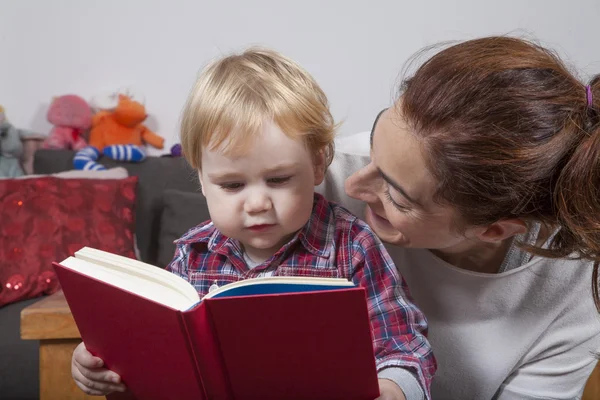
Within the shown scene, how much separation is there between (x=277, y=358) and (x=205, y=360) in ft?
0.30

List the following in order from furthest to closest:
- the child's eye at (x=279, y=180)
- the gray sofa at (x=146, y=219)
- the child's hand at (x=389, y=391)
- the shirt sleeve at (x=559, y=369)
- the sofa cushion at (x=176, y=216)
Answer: the sofa cushion at (x=176, y=216) < the gray sofa at (x=146, y=219) < the shirt sleeve at (x=559, y=369) < the child's eye at (x=279, y=180) < the child's hand at (x=389, y=391)

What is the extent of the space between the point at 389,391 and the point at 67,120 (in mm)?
2290

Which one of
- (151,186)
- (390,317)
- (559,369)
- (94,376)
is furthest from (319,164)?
(151,186)

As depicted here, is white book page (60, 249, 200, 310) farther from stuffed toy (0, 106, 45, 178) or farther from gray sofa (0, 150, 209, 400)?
stuffed toy (0, 106, 45, 178)

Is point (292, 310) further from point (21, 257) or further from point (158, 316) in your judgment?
point (21, 257)

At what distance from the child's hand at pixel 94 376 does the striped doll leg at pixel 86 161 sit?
1700 millimetres

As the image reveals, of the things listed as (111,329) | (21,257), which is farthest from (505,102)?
(21,257)

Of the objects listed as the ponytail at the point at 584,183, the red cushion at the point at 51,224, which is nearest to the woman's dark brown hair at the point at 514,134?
the ponytail at the point at 584,183

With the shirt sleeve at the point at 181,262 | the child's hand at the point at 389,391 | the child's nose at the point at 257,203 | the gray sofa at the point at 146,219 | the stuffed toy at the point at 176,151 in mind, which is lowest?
the gray sofa at the point at 146,219

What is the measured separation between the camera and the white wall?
276 cm

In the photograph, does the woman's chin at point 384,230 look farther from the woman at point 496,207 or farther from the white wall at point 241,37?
the white wall at point 241,37

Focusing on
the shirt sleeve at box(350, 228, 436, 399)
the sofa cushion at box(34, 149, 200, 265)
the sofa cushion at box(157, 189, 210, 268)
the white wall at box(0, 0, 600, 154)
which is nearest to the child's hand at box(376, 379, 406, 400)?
the shirt sleeve at box(350, 228, 436, 399)

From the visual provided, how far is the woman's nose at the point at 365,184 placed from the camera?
1056mm

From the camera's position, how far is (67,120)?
277 centimetres
